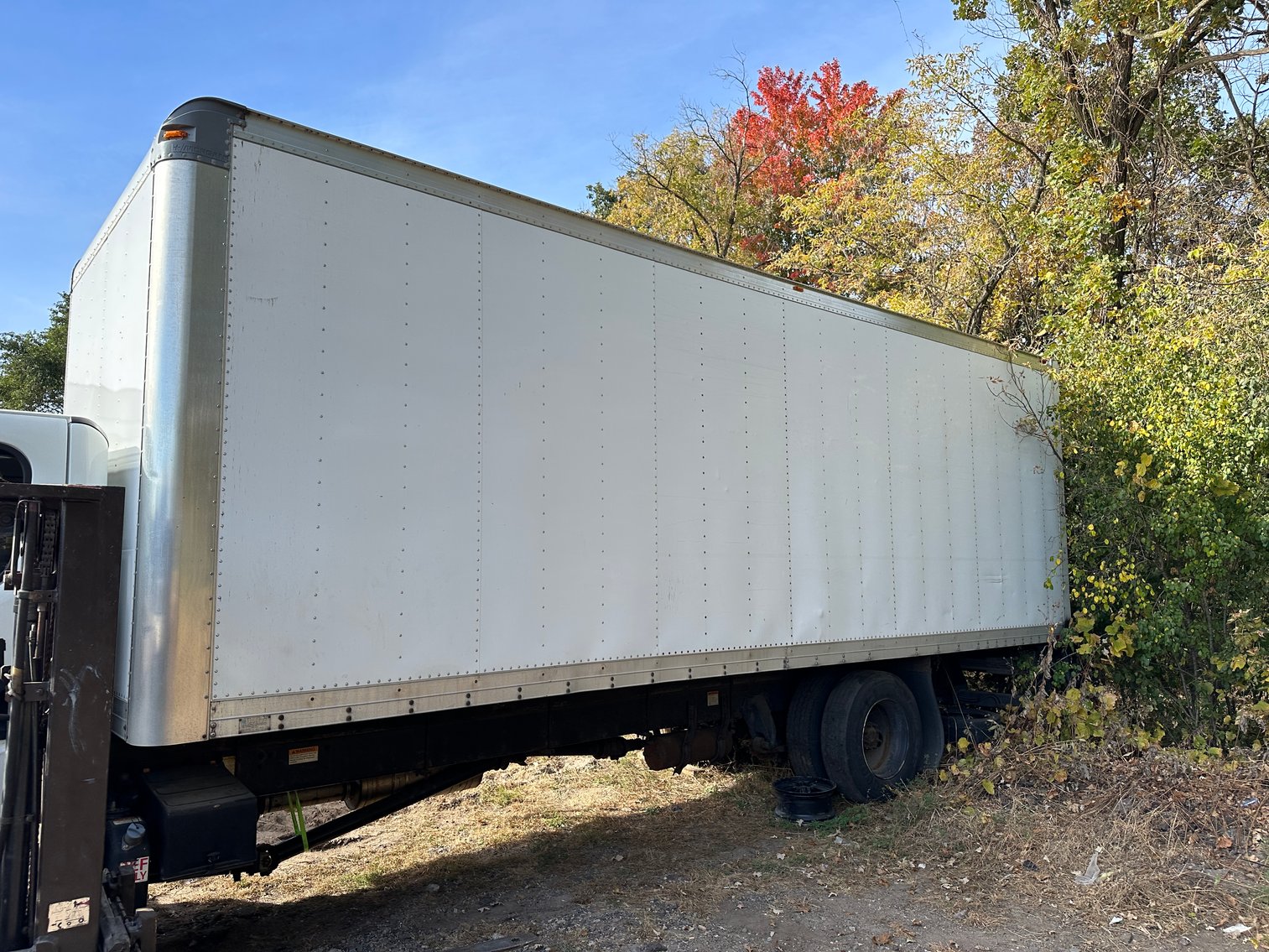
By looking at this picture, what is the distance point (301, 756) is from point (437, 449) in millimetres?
1554

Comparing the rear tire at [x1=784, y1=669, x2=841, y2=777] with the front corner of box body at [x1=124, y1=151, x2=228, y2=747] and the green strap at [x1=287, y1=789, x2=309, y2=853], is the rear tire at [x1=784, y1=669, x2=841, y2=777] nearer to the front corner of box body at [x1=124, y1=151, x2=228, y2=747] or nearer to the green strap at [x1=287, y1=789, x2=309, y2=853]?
the green strap at [x1=287, y1=789, x2=309, y2=853]

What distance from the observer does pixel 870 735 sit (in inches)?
278

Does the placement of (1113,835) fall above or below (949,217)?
below

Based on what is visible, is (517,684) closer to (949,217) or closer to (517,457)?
(517,457)

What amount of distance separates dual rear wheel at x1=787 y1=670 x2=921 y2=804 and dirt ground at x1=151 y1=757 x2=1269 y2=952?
0.24 meters

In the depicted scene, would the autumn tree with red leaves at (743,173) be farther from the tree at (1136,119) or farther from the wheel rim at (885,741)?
the wheel rim at (885,741)

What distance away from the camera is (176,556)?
3545 millimetres

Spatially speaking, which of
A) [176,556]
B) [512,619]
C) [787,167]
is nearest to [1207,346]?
[512,619]

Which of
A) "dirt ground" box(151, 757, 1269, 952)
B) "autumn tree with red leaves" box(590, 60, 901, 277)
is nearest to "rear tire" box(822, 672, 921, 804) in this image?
"dirt ground" box(151, 757, 1269, 952)

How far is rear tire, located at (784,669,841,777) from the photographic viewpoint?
6.64m

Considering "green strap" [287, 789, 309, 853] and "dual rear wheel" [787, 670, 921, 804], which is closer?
"green strap" [287, 789, 309, 853]

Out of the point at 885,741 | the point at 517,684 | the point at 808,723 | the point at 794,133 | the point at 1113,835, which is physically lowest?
the point at 1113,835

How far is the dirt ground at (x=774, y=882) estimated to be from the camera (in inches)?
184

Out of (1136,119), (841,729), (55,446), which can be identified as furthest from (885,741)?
(1136,119)
